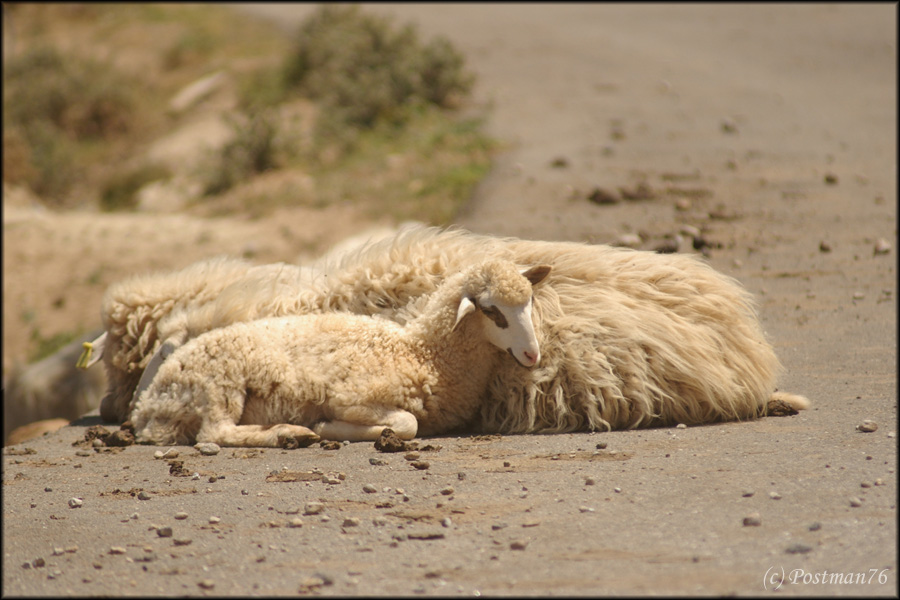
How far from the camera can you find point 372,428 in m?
5.93

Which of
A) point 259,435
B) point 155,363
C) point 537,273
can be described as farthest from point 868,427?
point 155,363

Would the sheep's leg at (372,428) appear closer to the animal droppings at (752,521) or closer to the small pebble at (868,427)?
the animal droppings at (752,521)

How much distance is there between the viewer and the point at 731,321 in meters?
6.31

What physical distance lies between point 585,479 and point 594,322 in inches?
62.3

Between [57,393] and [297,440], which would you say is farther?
[57,393]

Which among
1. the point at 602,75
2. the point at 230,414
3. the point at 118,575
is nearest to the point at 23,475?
the point at 230,414

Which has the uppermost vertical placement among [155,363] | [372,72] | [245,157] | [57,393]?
[372,72]

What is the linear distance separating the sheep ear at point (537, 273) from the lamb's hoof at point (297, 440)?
174 centimetres

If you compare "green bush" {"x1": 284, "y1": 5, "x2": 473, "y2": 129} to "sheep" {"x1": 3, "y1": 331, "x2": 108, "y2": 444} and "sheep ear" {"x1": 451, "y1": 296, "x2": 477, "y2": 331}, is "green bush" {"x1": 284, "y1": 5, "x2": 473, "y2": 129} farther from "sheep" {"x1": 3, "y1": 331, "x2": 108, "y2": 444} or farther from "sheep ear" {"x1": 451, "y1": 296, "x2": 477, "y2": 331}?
"sheep ear" {"x1": 451, "y1": 296, "x2": 477, "y2": 331}

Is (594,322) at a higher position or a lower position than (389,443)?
higher

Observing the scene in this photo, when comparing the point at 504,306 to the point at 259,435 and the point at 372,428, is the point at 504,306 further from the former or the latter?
the point at 259,435

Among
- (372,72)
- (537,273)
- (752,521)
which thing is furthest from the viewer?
(372,72)

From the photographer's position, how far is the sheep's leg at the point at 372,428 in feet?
19.4

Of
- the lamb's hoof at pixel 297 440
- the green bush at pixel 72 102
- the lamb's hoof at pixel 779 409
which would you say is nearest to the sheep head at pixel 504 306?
the lamb's hoof at pixel 297 440
